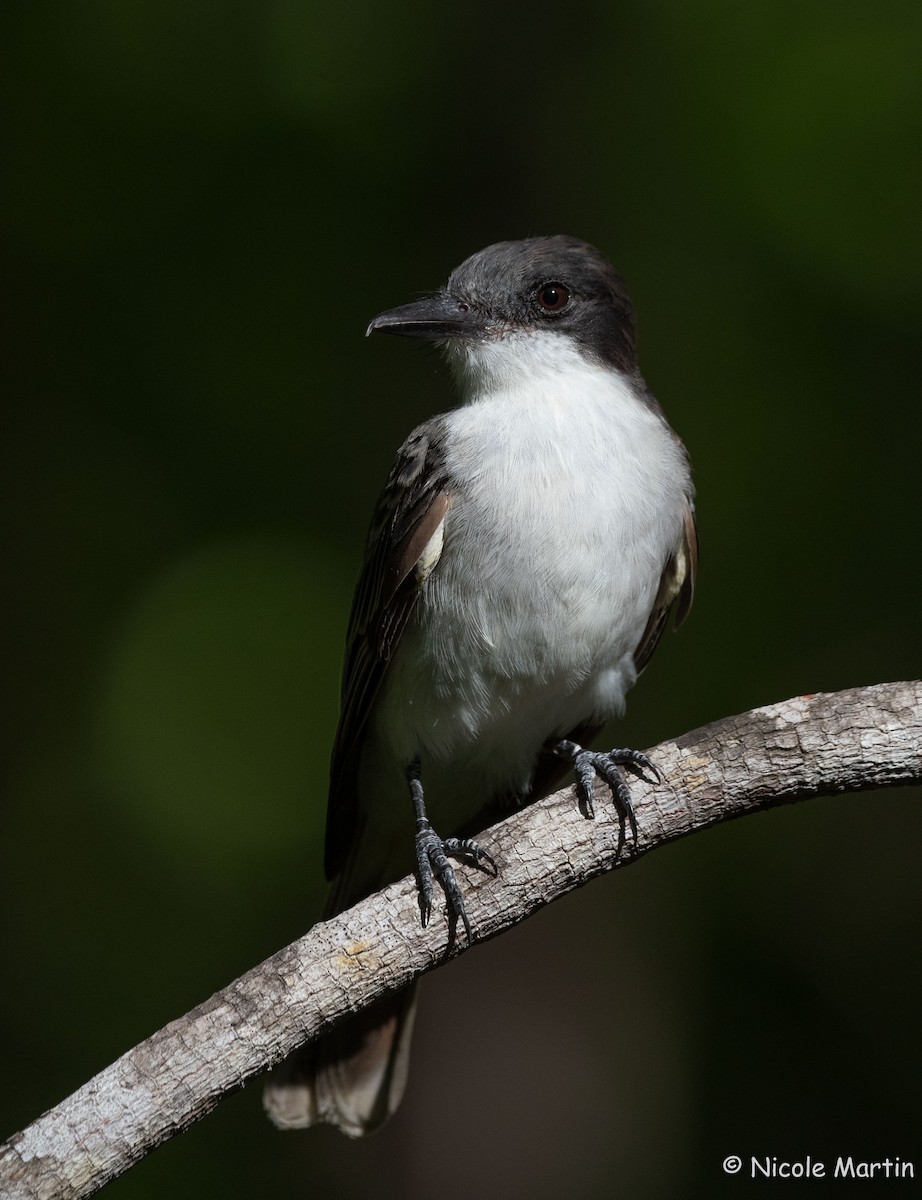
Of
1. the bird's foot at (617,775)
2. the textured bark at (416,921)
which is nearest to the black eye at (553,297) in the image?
the bird's foot at (617,775)

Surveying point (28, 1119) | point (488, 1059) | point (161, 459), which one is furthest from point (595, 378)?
point (28, 1119)

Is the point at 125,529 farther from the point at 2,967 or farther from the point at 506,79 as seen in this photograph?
the point at 506,79

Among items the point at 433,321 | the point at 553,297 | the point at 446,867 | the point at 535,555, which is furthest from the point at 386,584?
the point at 553,297

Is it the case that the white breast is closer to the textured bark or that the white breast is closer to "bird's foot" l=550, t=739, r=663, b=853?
"bird's foot" l=550, t=739, r=663, b=853

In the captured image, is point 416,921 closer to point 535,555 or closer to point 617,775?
point 617,775

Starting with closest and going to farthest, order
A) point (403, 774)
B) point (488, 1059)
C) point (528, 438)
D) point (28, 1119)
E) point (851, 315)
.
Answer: point (528, 438) < point (403, 774) < point (28, 1119) < point (851, 315) < point (488, 1059)

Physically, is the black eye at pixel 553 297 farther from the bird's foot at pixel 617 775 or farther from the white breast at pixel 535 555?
the bird's foot at pixel 617 775
